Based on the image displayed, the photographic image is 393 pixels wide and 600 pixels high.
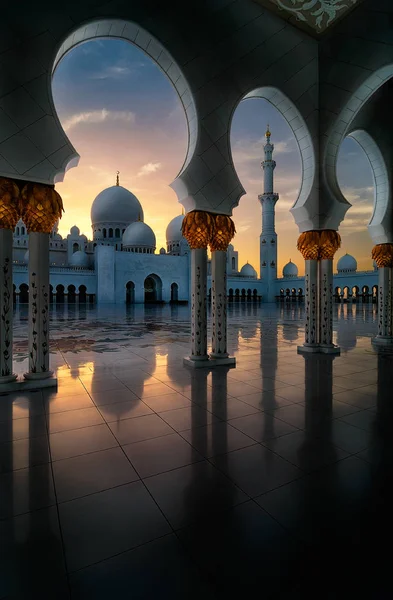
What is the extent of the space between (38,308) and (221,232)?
2.98m

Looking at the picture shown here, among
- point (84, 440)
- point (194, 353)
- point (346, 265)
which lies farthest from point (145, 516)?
point (346, 265)

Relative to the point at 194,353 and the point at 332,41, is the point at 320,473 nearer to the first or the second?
the point at 194,353

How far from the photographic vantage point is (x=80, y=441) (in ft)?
8.39

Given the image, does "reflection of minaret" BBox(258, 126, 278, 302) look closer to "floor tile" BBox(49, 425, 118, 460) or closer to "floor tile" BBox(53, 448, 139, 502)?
"floor tile" BBox(49, 425, 118, 460)

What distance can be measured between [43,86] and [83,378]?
3.60m

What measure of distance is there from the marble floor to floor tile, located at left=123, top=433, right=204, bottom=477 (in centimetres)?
1

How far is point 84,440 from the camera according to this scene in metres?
2.57

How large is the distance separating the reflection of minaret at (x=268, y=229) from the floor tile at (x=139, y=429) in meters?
34.1

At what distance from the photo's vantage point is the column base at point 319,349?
6.39m

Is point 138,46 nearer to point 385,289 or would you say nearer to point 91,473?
point 91,473

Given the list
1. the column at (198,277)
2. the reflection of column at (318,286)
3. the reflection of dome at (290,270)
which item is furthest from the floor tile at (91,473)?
the reflection of dome at (290,270)

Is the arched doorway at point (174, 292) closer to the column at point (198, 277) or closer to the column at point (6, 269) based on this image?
the column at point (198, 277)

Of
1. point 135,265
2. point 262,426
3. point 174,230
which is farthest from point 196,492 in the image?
point 174,230

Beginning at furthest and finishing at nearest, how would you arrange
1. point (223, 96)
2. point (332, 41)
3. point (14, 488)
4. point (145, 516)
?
point (332, 41) < point (223, 96) < point (14, 488) < point (145, 516)
